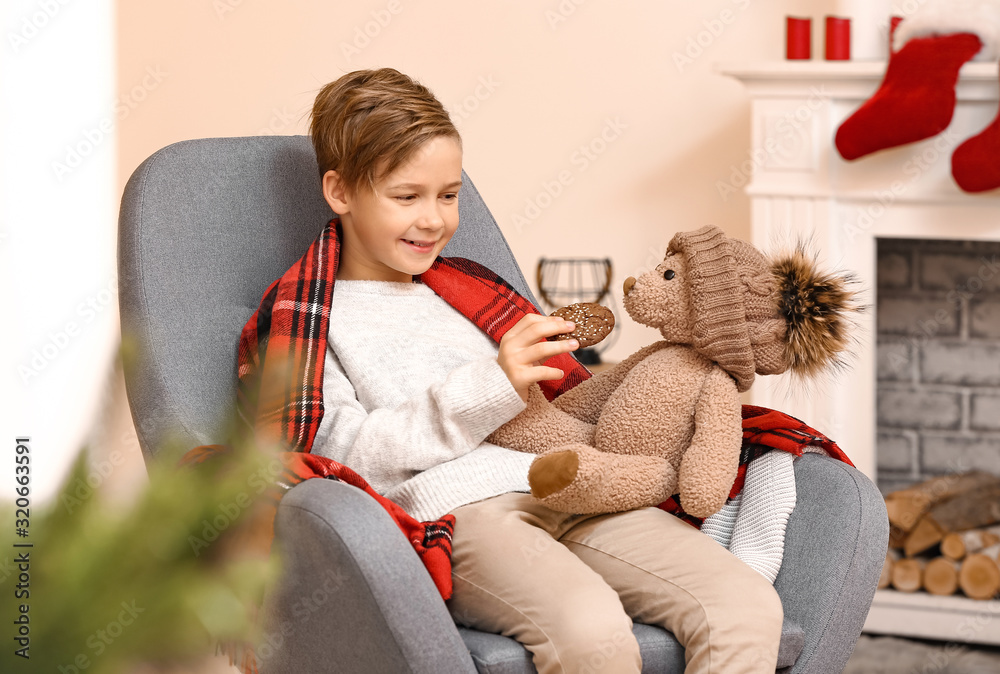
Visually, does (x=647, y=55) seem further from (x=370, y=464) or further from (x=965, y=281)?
(x=370, y=464)

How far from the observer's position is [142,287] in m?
1.17

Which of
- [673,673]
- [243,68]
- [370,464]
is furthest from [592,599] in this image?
[243,68]

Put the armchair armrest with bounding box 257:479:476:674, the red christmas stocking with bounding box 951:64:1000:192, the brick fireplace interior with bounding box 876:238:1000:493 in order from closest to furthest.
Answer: the armchair armrest with bounding box 257:479:476:674 → the red christmas stocking with bounding box 951:64:1000:192 → the brick fireplace interior with bounding box 876:238:1000:493

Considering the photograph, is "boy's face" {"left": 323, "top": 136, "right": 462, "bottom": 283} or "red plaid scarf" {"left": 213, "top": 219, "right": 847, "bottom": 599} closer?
"red plaid scarf" {"left": 213, "top": 219, "right": 847, "bottom": 599}

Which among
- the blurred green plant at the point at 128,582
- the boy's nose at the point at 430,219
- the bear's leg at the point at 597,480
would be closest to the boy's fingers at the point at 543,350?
the bear's leg at the point at 597,480

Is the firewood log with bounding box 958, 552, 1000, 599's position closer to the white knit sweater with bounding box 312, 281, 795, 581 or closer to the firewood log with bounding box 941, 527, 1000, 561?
the firewood log with bounding box 941, 527, 1000, 561

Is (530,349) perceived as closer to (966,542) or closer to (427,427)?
(427,427)

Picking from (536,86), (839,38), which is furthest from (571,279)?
(839,38)

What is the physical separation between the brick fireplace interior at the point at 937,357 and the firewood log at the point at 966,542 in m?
0.20

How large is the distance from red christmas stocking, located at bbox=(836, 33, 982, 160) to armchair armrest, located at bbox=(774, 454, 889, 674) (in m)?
1.01

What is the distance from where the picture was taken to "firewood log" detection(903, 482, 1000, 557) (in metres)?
2.05

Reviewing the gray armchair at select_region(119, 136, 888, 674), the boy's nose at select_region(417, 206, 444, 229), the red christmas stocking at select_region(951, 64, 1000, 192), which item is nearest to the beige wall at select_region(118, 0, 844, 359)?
the red christmas stocking at select_region(951, 64, 1000, 192)

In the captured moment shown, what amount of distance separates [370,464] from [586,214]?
141 centimetres

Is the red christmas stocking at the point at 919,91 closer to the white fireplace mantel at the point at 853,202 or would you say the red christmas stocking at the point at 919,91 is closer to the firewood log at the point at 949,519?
the white fireplace mantel at the point at 853,202
